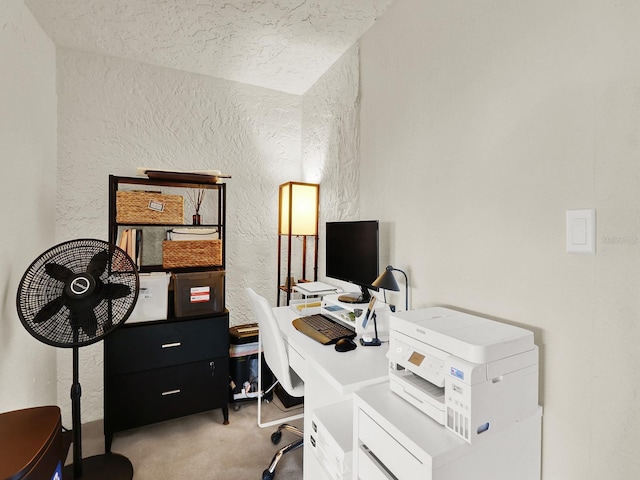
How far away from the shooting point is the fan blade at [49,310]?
5.05ft

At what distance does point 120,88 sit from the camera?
93.6 inches

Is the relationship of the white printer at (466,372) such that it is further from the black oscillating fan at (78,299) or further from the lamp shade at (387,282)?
the black oscillating fan at (78,299)

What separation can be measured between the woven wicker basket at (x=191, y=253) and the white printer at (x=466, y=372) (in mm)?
1536

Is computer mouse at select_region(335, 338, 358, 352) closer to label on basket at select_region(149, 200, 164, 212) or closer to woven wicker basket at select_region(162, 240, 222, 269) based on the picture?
woven wicker basket at select_region(162, 240, 222, 269)

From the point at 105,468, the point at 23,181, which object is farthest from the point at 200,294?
the point at 23,181

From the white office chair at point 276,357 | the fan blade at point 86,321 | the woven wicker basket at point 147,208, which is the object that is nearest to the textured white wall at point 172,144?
the woven wicker basket at point 147,208

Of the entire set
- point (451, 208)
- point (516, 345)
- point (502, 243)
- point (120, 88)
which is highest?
point (120, 88)

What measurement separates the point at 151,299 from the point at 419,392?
1.75 metres

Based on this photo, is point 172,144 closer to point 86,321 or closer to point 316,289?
point 86,321

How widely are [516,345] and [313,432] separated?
35.5 inches

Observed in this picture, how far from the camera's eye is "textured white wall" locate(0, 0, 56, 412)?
162cm

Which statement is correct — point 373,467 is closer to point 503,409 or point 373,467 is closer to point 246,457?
point 503,409

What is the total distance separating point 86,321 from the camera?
5.41 ft

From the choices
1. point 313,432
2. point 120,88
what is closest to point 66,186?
point 120,88
